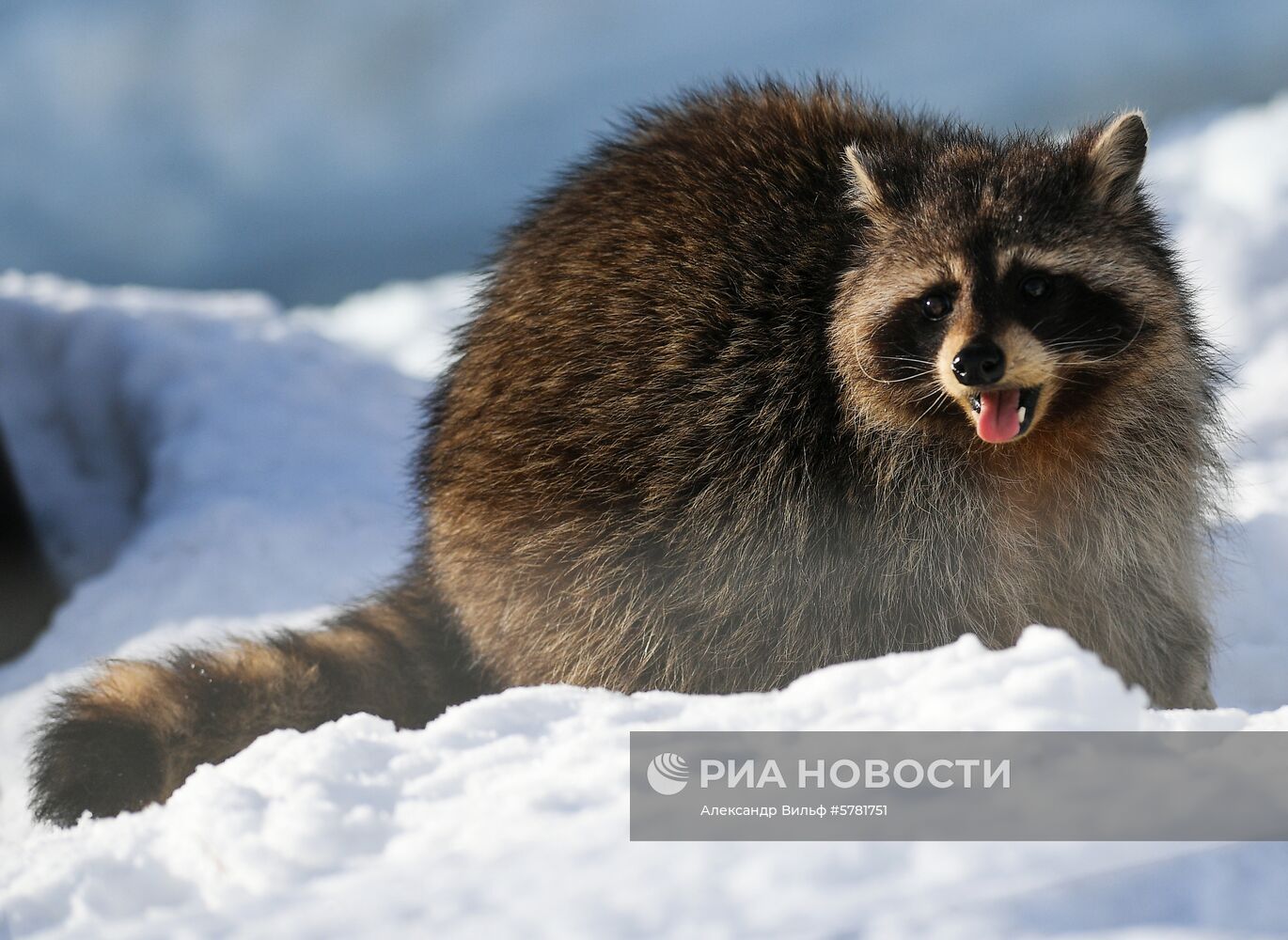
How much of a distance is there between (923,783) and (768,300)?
1.43m

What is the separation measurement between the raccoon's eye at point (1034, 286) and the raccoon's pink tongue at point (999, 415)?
0.75 feet

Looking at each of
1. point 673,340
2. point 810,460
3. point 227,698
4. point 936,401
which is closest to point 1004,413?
point 936,401

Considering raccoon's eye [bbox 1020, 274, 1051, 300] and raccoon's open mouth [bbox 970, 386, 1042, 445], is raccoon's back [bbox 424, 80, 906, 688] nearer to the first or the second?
raccoon's open mouth [bbox 970, 386, 1042, 445]

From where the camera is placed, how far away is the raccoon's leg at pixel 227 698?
315 centimetres

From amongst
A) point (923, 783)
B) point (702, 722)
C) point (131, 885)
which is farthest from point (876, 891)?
point (131, 885)

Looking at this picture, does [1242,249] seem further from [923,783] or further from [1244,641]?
[923,783]

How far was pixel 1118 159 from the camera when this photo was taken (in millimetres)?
3156

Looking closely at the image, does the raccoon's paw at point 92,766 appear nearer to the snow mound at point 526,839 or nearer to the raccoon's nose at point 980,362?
the snow mound at point 526,839

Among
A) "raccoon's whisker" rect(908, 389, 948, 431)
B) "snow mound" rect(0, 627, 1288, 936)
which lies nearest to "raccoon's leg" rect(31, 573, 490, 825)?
"snow mound" rect(0, 627, 1288, 936)

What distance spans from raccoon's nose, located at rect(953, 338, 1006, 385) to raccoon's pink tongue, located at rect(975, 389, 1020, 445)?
4.9 inches

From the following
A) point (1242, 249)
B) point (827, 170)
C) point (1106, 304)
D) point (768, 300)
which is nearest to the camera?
point (1106, 304)

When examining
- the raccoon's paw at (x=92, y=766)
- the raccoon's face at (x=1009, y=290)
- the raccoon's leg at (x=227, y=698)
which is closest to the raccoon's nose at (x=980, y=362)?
the raccoon's face at (x=1009, y=290)

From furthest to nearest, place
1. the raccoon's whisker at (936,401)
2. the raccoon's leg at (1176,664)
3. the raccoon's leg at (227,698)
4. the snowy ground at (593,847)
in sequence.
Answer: the raccoon's leg at (1176,664) < the raccoon's leg at (227,698) < the raccoon's whisker at (936,401) < the snowy ground at (593,847)

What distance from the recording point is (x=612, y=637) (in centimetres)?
324
